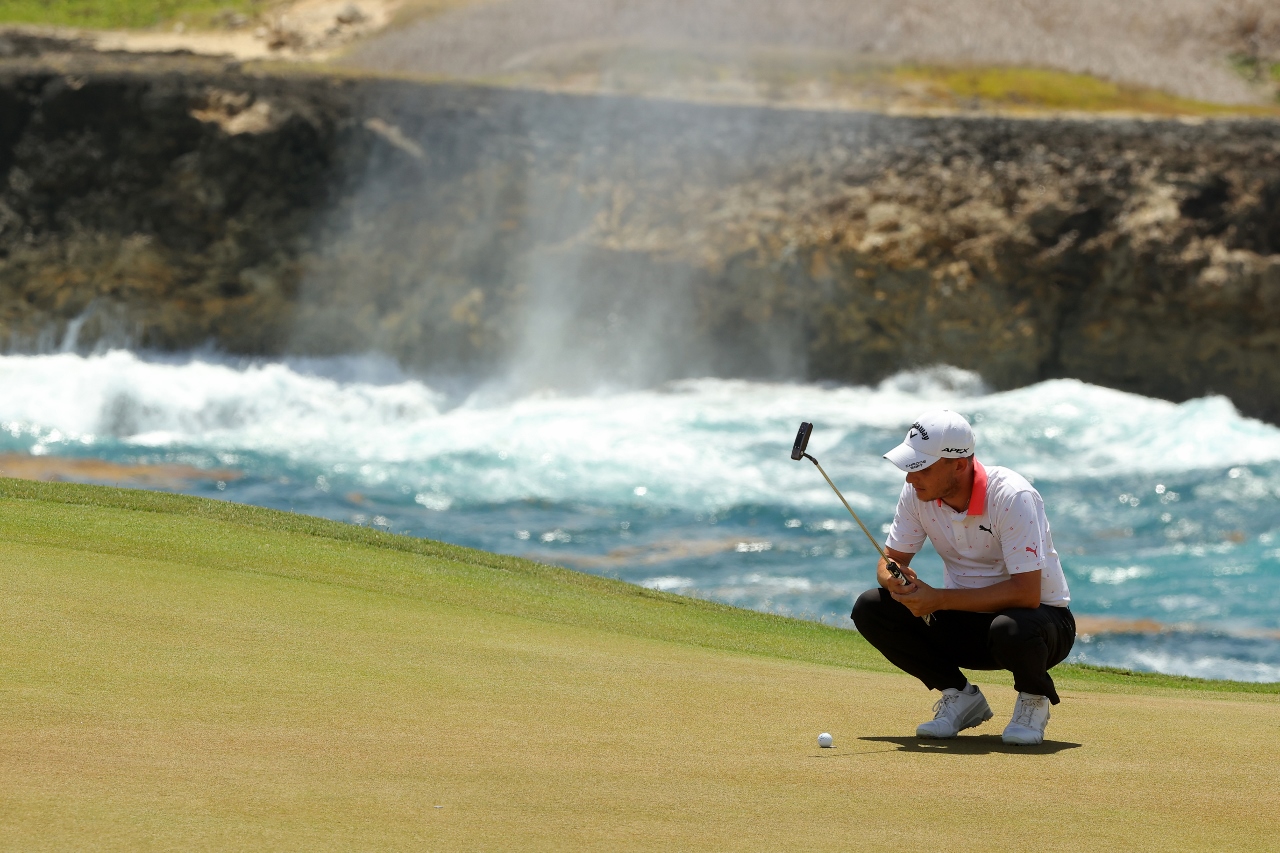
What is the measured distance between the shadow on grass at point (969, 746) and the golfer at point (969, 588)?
0.20ft

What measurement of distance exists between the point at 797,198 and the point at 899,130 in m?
4.20

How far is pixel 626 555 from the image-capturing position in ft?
79.7

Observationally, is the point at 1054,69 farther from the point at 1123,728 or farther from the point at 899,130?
the point at 1123,728

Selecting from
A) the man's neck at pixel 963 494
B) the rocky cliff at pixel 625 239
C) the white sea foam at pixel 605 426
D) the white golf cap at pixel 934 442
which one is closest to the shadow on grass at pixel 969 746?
the man's neck at pixel 963 494

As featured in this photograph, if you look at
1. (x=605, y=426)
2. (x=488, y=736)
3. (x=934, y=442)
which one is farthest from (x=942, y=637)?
(x=605, y=426)

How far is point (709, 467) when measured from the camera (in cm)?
3064

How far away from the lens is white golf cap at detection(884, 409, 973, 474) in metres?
6.07

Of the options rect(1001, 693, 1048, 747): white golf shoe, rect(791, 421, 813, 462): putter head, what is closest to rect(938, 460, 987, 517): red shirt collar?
rect(791, 421, 813, 462): putter head

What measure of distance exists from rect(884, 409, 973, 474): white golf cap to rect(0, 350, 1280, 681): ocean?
12667mm

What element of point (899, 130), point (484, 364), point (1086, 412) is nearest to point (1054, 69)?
point (899, 130)

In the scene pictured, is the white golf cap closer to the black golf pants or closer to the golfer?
the golfer

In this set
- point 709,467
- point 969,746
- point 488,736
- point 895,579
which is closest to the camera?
point 488,736

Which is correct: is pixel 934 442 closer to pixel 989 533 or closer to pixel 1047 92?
pixel 989 533

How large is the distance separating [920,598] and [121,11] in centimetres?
6307
